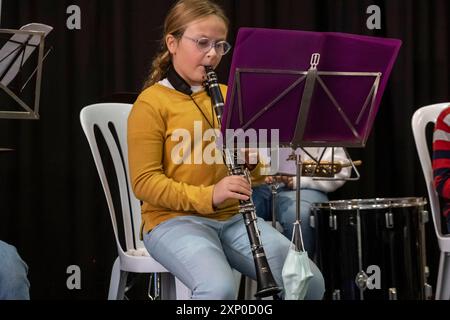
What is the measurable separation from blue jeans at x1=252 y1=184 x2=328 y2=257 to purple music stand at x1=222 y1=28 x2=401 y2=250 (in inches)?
38.1

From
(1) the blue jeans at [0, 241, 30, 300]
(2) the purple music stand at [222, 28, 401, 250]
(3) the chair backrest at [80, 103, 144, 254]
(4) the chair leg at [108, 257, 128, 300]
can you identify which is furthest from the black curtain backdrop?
(1) the blue jeans at [0, 241, 30, 300]

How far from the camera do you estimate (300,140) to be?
7.01 ft

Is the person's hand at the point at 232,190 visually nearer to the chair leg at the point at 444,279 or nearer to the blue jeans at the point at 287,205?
the blue jeans at the point at 287,205

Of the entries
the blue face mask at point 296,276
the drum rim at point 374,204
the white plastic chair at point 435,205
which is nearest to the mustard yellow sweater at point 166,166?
the blue face mask at point 296,276

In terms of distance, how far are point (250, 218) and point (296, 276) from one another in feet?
0.70

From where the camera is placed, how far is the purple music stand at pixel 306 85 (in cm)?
195

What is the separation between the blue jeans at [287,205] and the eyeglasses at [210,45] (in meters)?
1.13

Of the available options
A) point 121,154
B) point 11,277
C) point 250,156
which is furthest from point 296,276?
point 121,154

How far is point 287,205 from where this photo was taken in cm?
322

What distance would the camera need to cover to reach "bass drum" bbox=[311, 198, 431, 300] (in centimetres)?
276

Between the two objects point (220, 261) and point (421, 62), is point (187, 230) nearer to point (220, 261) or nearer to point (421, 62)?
point (220, 261)

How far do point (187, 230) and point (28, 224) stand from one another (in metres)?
1.83

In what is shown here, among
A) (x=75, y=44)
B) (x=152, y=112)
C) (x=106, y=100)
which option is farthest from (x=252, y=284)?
(x=75, y=44)

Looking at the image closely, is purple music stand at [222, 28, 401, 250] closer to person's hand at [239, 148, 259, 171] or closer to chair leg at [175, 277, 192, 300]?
person's hand at [239, 148, 259, 171]
